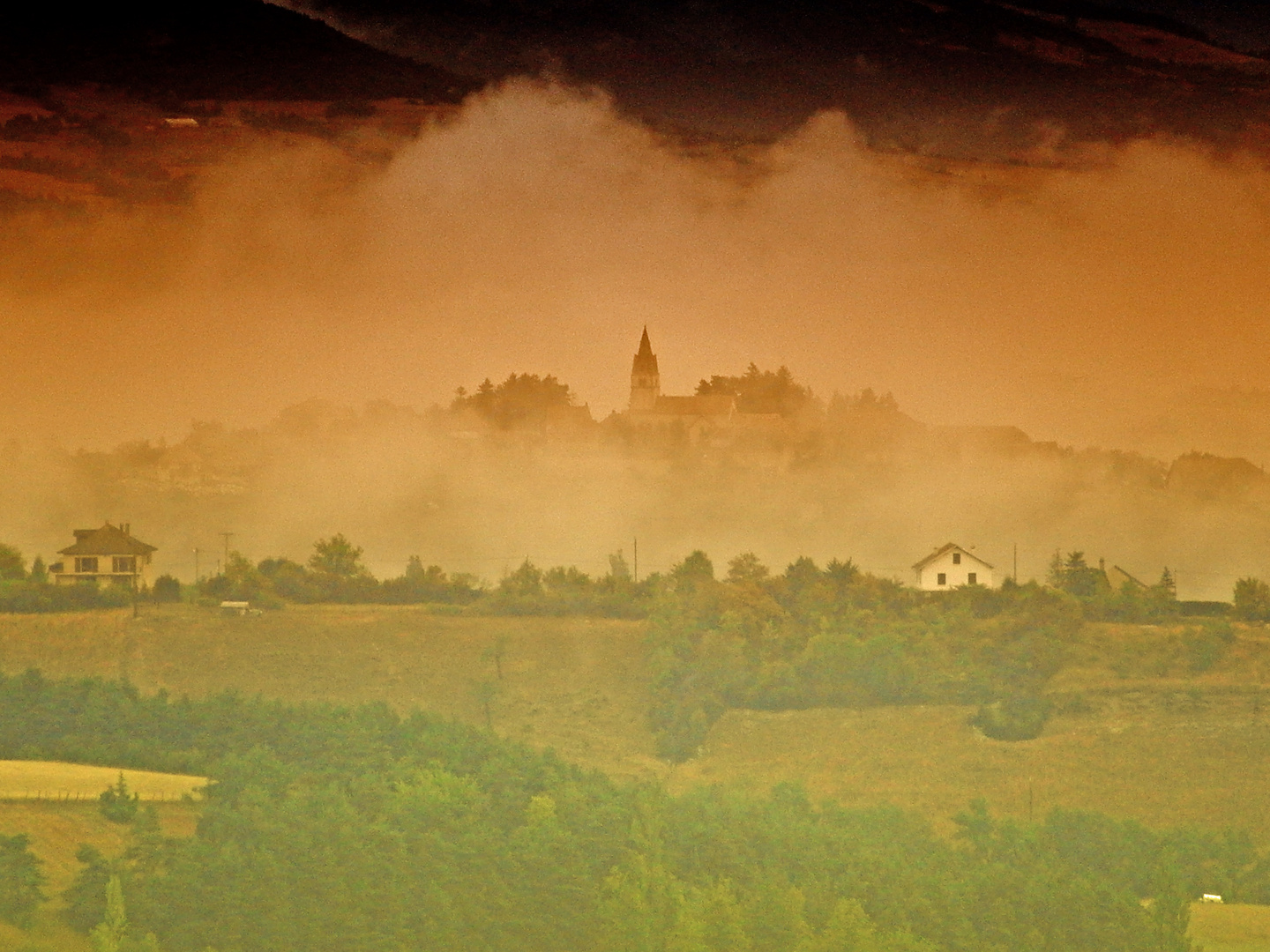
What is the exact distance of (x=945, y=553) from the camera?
129 feet

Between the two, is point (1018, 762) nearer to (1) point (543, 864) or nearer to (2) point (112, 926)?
(1) point (543, 864)

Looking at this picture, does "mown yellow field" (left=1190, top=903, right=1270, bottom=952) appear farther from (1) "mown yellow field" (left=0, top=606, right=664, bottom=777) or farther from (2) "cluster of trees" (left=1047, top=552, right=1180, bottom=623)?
(1) "mown yellow field" (left=0, top=606, right=664, bottom=777)

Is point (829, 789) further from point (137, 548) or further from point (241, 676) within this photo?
point (137, 548)

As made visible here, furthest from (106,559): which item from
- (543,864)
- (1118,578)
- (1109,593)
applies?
(1118,578)

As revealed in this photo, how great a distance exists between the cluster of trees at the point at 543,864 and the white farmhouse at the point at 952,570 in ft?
24.0

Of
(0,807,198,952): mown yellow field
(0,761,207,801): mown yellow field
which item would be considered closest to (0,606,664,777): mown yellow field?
(0,761,207,801): mown yellow field

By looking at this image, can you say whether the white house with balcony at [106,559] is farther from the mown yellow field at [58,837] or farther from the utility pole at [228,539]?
the mown yellow field at [58,837]

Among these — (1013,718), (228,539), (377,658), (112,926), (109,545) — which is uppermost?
(228,539)

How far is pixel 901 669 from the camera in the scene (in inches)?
1435

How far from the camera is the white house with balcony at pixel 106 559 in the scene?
39406 millimetres

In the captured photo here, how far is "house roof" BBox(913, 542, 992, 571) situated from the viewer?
39094mm

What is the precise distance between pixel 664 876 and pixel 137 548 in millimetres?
13805

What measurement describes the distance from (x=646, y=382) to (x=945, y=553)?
532 cm

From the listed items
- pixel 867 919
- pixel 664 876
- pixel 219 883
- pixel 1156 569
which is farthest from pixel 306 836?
pixel 1156 569
